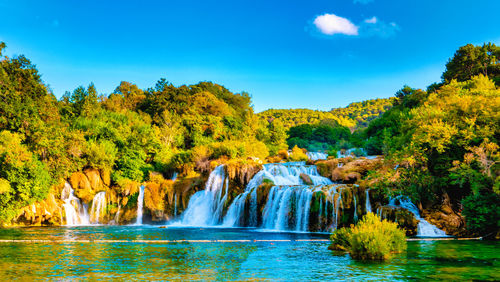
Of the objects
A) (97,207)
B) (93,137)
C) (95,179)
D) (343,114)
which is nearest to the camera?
(97,207)

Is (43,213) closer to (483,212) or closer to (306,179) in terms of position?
(306,179)

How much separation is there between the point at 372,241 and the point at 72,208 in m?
27.5

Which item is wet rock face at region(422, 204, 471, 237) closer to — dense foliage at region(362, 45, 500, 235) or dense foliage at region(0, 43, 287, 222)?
dense foliage at region(362, 45, 500, 235)

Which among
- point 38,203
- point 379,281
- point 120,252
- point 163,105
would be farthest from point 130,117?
point 379,281

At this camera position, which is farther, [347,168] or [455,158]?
[347,168]

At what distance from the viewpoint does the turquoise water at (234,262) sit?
941 cm

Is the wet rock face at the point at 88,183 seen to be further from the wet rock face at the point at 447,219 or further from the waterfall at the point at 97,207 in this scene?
the wet rock face at the point at 447,219

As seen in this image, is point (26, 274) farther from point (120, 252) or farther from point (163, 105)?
point (163, 105)

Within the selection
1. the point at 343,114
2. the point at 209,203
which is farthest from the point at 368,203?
the point at 343,114

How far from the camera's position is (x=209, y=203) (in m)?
30.3

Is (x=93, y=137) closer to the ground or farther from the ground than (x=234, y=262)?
farther from the ground

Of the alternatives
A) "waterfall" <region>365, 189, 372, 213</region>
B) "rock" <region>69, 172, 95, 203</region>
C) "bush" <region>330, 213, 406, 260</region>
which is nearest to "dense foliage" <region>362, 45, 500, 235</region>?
"waterfall" <region>365, 189, 372, 213</region>

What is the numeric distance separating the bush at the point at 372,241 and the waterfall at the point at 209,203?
55.9ft

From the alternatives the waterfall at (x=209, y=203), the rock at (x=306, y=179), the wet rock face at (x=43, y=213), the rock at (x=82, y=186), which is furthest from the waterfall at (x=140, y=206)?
the rock at (x=306, y=179)
